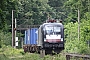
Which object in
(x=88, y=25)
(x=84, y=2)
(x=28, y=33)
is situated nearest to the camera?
(x=88, y=25)

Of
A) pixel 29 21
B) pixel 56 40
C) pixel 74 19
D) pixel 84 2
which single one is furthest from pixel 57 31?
pixel 29 21

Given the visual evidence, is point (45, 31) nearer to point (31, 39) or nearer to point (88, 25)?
point (88, 25)

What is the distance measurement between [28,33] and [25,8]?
32.1 m

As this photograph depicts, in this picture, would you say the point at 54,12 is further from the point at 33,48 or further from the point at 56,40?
the point at 56,40

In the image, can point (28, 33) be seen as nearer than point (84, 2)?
Yes

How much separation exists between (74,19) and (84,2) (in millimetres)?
11279

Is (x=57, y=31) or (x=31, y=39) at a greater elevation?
(x=57, y=31)

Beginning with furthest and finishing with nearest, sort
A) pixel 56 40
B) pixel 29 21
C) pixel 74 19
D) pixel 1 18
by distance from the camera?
pixel 29 21
pixel 74 19
pixel 1 18
pixel 56 40

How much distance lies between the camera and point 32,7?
2867 inches

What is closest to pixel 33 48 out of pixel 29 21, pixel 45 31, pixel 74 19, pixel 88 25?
pixel 88 25

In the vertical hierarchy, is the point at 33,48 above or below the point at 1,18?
below

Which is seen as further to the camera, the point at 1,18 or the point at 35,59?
the point at 1,18

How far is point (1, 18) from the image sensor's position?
30828 millimetres

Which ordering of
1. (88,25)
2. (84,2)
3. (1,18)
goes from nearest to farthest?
(1,18) < (88,25) < (84,2)
